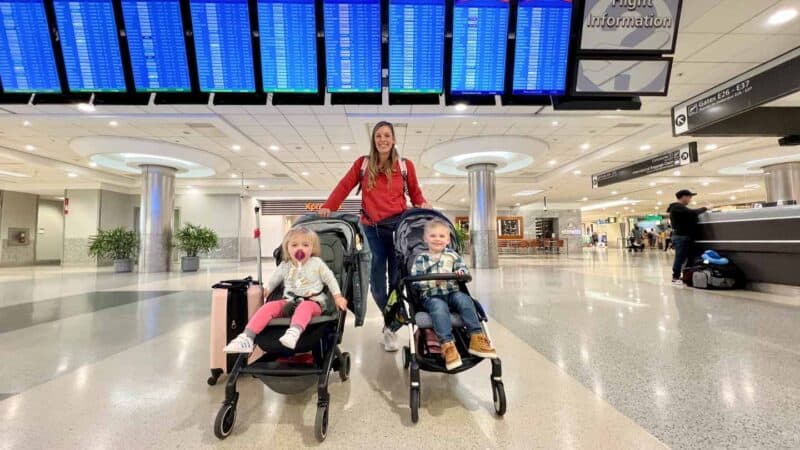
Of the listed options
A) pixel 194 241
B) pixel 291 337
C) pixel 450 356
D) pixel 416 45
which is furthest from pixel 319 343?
pixel 194 241

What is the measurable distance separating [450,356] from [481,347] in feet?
0.53

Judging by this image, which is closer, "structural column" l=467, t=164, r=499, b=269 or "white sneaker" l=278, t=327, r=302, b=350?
"white sneaker" l=278, t=327, r=302, b=350

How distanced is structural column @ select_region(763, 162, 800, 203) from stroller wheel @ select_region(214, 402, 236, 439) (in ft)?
54.7

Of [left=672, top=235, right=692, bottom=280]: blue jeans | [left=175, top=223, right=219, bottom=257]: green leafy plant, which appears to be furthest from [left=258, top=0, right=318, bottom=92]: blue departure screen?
[left=175, top=223, right=219, bottom=257]: green leafy plant

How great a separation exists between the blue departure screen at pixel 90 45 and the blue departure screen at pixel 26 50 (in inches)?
6.1

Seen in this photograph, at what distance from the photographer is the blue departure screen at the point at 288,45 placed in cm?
345

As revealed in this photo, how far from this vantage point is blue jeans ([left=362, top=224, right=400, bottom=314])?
2430 mm

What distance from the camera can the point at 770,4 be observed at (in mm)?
3826

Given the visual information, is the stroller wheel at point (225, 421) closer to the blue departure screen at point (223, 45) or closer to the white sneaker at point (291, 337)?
the white sneaker at point (291, 337)

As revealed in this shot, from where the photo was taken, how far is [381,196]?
7.77 ft

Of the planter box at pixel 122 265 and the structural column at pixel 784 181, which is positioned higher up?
the structural column at pixel 784 181

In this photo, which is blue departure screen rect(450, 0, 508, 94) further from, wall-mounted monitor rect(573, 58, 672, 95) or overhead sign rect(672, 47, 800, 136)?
overhead sign rect(672, 47, 800, 136)

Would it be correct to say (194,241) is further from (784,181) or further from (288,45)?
(784,181)

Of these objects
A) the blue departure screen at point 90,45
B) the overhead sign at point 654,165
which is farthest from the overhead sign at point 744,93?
the blue departure screen at point 90,45
